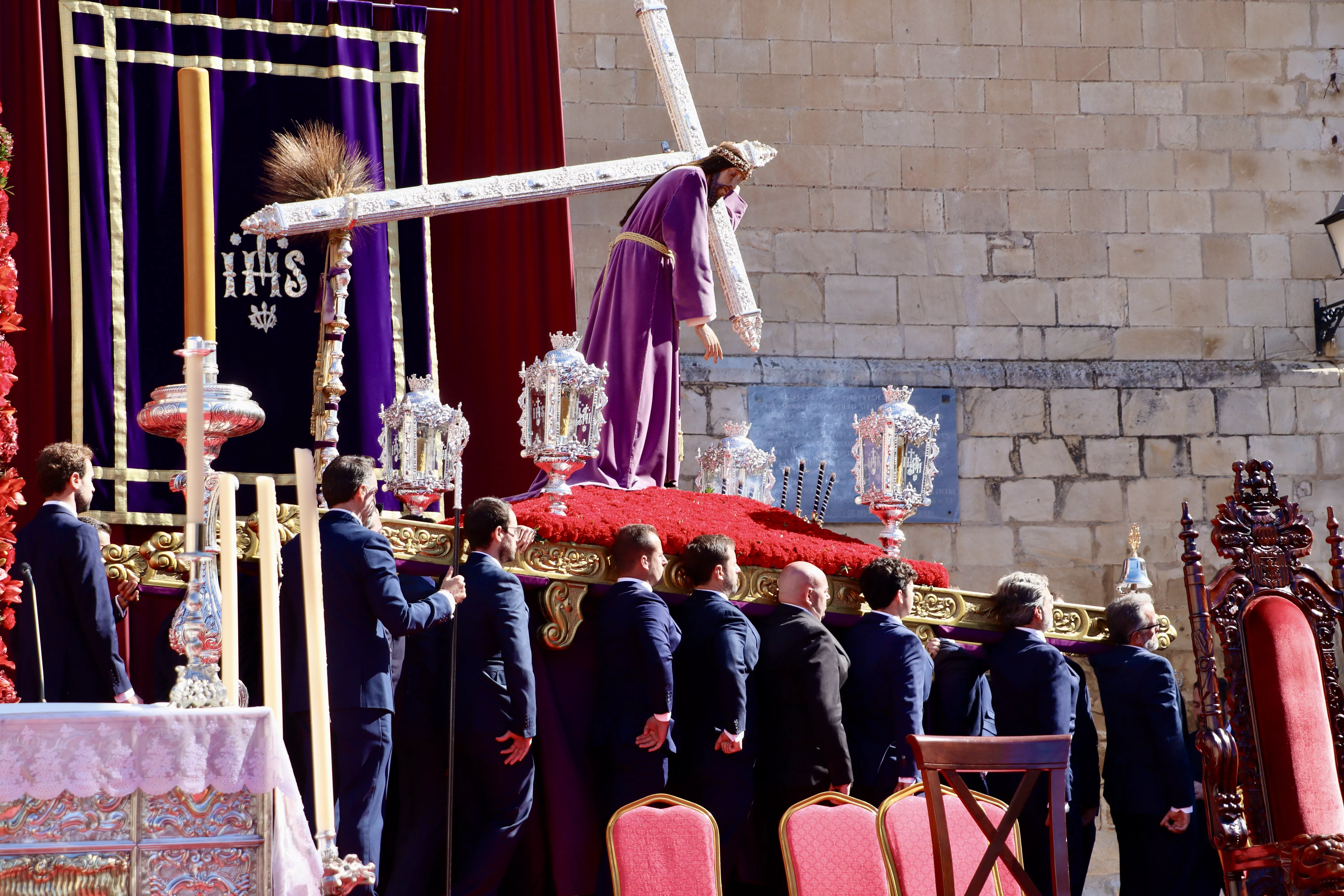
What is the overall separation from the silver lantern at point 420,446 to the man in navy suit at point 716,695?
1212mm

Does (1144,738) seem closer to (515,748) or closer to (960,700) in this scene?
(960,700)

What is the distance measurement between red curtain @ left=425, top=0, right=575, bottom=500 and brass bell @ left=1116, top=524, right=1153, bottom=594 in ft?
9.51

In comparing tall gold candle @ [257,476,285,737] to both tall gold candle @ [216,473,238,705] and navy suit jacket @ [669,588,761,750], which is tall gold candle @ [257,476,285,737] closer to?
tall gold candle @ [216,473,238,705]

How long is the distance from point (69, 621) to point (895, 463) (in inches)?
129

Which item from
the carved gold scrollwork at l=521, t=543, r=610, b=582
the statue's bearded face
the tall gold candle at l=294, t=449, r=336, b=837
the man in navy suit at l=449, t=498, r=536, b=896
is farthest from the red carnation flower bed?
the tall gold candle at l=294, t=449, r=336, b=837

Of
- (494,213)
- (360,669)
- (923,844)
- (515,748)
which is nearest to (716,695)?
(515,748)

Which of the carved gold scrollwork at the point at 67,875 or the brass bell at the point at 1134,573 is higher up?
the brass bell at the point at 1134,573

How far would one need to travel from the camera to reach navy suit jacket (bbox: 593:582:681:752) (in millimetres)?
4754

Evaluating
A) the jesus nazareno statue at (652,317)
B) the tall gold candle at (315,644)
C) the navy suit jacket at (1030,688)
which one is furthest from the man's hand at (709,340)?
the tall gold candle at (315,644)

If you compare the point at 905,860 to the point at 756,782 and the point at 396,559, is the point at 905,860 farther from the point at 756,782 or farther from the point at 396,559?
the point at 396,559

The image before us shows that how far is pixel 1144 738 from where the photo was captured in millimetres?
5469

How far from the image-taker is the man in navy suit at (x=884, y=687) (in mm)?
5133

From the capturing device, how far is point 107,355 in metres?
6.77

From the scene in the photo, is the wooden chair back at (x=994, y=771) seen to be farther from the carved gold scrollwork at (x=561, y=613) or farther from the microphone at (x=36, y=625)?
the microphone at (x=36, y=625)
